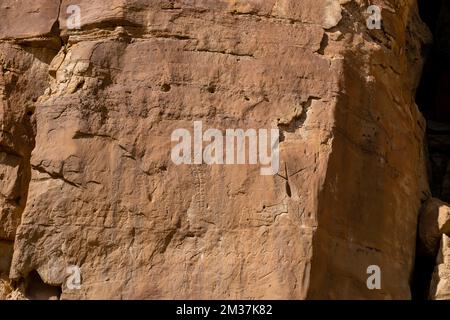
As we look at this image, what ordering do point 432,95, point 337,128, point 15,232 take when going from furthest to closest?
point 432,95 < point 15,232 < point 337,128

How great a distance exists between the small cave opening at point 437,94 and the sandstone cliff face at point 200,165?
1.40 meters

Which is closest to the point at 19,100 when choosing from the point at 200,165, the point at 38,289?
the point at 38,289

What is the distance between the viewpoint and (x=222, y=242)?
7.46 meters

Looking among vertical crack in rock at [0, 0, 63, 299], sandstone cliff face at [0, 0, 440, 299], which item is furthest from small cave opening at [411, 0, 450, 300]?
vertical crack in rock at [0, 0, 63, 299]

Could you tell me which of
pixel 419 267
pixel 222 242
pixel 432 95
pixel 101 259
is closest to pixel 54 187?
pixel 101 259

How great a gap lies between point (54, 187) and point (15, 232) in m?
0.78

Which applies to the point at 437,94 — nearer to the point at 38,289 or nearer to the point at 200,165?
the point at 200,165

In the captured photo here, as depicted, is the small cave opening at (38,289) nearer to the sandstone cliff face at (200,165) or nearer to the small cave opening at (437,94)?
the sandstone cliff face at (200,165)

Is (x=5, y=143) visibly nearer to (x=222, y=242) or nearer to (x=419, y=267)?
(x=222, y=242)

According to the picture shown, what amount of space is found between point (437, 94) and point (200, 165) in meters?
3.89

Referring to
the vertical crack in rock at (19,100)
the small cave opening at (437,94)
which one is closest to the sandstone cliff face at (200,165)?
the vertical crack in rock at (19,100)

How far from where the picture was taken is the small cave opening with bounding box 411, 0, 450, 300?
383 inches

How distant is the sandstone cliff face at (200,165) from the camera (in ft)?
24.4

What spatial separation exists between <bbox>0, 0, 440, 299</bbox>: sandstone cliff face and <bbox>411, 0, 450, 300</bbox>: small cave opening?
1401 millimetres
